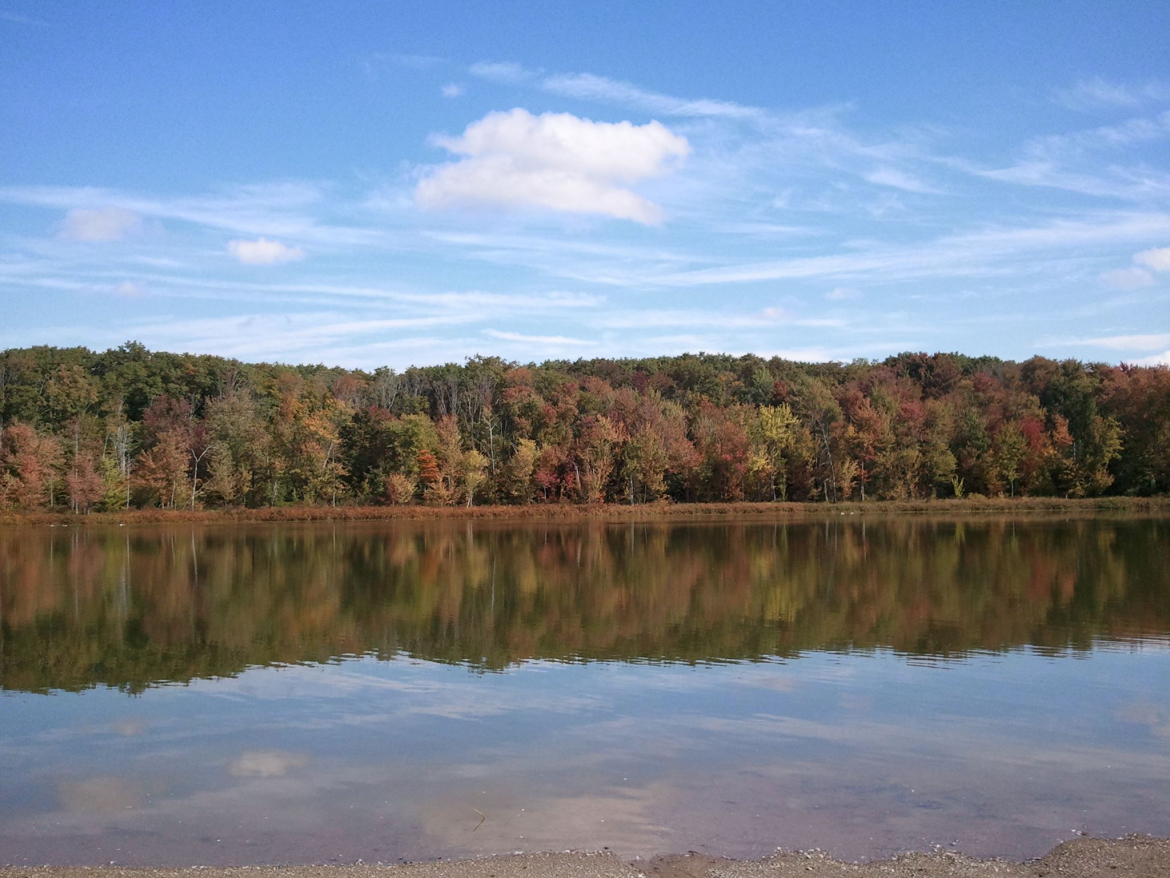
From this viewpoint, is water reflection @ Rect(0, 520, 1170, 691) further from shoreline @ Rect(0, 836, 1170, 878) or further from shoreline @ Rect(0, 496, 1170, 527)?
shoreline @ Rect(0, 496, 1170, 527)

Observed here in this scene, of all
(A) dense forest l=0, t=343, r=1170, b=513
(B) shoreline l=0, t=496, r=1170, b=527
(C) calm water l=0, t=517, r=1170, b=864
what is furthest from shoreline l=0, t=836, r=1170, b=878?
(A) dense forest l=0, t=343, r=1170, b=513

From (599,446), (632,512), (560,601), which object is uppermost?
(599,446)

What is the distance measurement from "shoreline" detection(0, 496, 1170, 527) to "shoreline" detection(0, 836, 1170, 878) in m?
58.7

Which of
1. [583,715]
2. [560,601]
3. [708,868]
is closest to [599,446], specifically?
[560,601]

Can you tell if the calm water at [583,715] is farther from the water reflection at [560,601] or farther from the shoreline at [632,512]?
the shoreline at [632,512]

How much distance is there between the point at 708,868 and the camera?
26.9 feet

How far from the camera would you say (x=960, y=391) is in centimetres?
8362

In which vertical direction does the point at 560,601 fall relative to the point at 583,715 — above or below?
below

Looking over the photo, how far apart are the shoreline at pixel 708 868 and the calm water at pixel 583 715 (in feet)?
1.08

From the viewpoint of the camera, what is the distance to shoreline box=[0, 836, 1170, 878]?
8.02m

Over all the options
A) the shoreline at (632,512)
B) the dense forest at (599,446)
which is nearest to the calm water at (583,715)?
the shoreline at (632,512)

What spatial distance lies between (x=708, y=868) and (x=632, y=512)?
206 feet

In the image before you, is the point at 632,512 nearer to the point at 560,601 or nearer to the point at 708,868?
the point at 560,601

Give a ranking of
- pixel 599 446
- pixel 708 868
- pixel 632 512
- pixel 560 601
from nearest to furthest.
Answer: pixel 708 868 → pixel 560 601 → pixel 632 512 → pixel 599 446
